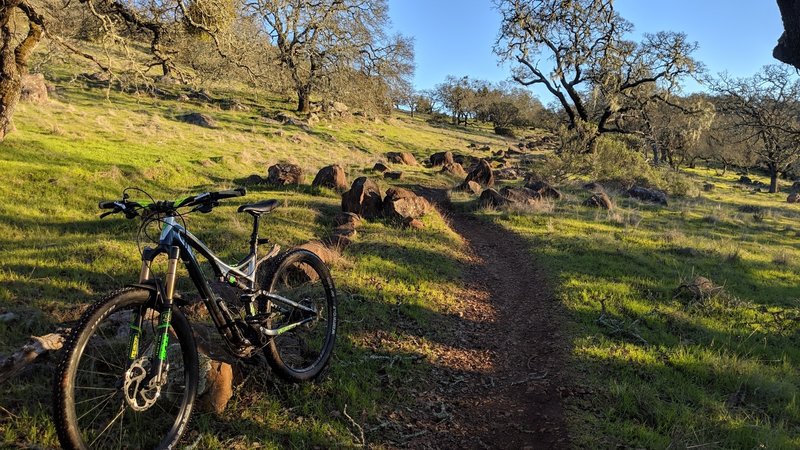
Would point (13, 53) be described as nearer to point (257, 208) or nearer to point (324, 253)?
point (324, 253)

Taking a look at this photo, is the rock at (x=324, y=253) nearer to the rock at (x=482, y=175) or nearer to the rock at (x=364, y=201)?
the rock at (x=364, y=201)

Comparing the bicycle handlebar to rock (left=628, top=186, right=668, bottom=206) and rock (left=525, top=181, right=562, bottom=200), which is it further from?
rock (left=628, top=186, right=668, bottom=206)

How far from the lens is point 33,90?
21094 millimetres

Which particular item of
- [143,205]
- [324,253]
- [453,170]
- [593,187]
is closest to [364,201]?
[324,253]

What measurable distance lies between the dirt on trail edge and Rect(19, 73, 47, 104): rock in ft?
72.8

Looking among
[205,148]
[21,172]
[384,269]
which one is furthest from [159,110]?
[384,269]

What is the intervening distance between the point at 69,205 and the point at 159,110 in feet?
62.9

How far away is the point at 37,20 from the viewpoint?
9.69 meters

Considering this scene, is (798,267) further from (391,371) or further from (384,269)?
(391,371)

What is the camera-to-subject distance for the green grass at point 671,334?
15.7 ft

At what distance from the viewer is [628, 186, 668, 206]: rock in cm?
2151

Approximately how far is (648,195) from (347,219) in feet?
55.7

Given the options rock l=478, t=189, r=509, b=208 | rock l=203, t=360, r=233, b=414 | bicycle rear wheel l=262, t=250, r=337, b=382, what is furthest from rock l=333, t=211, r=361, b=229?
rock l=203, t=360, r=233, b=414

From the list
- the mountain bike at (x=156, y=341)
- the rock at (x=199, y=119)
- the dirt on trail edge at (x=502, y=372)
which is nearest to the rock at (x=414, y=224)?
the dirt on trail edge at (x=502, y=372)
